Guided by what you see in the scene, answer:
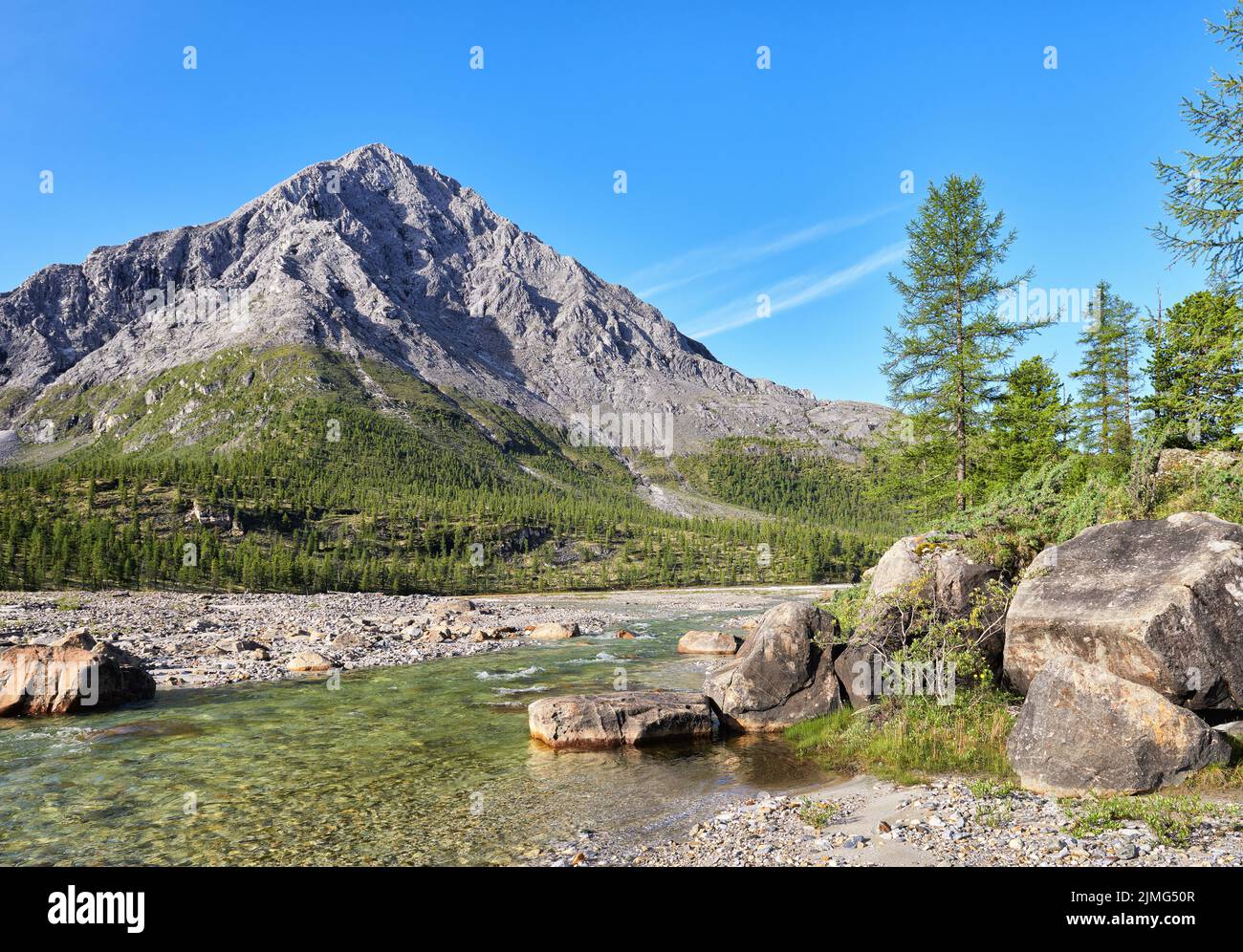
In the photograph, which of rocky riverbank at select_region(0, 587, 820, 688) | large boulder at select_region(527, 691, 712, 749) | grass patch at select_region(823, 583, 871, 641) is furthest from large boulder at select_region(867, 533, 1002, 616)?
rocky riverbank at select_region(0, 587, 820, 688)

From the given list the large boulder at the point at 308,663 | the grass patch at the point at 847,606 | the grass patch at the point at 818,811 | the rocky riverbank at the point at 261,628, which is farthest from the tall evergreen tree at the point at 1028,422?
the large boulder at the point at 308,663

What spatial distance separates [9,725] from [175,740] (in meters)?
6.05

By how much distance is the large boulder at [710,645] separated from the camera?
3709 cm

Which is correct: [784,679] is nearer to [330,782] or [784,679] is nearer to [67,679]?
[330,782]

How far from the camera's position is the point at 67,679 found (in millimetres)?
21703

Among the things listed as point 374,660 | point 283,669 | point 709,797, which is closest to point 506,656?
point 374,660

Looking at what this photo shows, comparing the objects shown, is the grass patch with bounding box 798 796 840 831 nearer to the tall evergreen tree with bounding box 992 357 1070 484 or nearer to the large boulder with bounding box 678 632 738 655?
the tall evergreen tree with bounding box 992 357 1070 484

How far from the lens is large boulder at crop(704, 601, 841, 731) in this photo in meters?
18.9

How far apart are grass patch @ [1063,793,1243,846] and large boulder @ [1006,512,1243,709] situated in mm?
3340

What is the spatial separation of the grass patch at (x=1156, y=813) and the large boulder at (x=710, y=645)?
2735 cm

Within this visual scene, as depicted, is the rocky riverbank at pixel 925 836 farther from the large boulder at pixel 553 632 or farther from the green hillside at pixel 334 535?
the green hillside at pixel 334 535

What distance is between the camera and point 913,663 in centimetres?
1603

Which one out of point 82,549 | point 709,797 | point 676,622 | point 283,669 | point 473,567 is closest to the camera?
point 709,797
